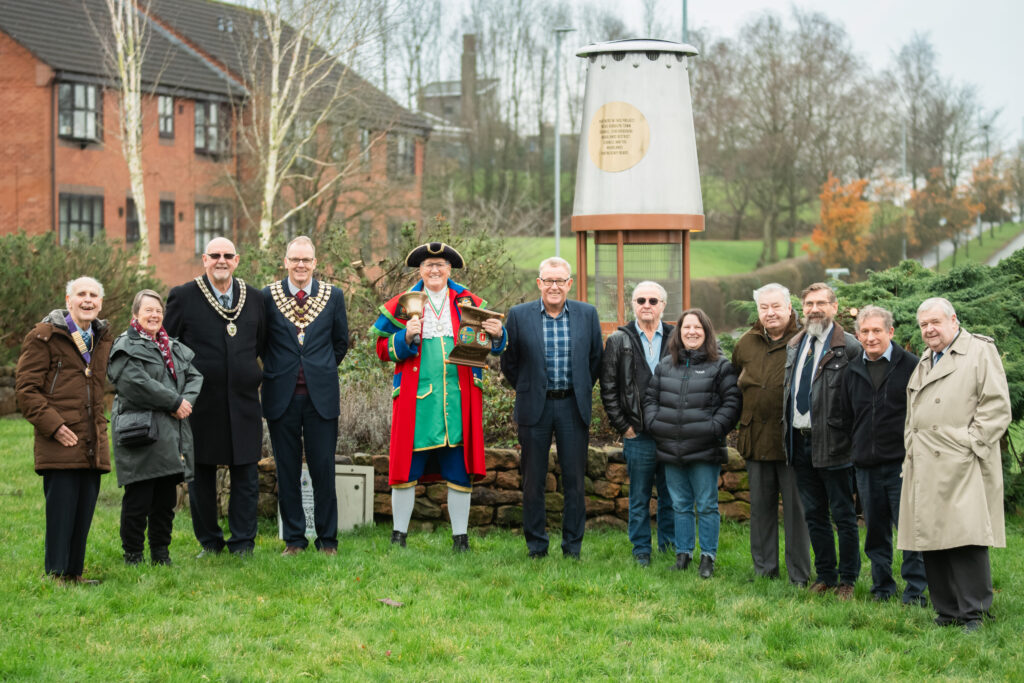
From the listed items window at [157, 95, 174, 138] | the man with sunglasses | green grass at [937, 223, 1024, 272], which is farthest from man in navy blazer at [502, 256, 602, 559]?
green grass at [937, 223, 1024, 272]

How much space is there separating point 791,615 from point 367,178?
28.1 metres

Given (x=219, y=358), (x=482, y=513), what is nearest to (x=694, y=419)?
(x=482, y=513)

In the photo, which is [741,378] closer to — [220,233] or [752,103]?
[220,233]

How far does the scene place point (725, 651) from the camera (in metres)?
5.71

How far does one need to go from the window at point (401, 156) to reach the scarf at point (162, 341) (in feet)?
95.5

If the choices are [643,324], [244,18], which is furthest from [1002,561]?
[244,18]

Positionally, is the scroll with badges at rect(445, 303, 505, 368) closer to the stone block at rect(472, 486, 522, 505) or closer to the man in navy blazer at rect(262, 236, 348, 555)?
the man in navy blazer at rect(262, 236, 348, 555)

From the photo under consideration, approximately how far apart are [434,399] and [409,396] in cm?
18

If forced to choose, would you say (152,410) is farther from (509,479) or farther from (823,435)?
(823,435)

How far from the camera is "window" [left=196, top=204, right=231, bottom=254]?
118 ft

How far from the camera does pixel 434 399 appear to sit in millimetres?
7672

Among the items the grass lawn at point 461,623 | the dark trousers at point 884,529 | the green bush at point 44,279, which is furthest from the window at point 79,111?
the dark trousers at point 884,529

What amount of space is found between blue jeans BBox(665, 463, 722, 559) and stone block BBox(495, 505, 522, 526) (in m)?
1.64

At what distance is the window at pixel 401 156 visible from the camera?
3644cm
